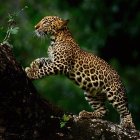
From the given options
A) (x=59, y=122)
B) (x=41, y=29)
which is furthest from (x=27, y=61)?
(x=59, y=122)

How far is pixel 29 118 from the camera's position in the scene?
428 inches

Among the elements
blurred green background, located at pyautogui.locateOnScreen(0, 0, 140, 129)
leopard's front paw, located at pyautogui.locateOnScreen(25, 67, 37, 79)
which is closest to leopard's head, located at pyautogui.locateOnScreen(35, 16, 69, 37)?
leopard's front paw, located at pyautogui.locateOnScreen(25, 67, 37, 79)

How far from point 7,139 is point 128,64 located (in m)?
15.3

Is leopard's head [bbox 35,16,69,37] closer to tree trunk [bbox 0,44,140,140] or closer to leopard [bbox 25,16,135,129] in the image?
leopard [bbox 25,16,135,129]

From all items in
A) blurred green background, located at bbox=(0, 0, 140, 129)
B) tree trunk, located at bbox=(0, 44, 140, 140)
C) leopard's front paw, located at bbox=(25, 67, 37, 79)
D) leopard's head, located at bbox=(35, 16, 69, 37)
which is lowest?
tree trunk, located at bbox=(0, 44, 140, 140)

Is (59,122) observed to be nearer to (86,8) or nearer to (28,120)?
(28,120)

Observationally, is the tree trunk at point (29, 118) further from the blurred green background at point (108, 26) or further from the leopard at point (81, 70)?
the blurred green background at point (108, 26)

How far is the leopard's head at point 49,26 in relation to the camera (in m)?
13.0

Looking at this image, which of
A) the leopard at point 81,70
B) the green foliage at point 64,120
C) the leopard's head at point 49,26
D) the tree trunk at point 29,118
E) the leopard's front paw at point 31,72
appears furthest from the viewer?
the leopard's head at point 49,26

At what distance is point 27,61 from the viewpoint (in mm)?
20812

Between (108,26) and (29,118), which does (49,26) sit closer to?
(29,118)

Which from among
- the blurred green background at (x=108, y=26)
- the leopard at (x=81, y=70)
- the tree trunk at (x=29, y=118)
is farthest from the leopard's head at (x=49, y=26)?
the blurred green background at (x=108, y=26)

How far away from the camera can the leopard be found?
1252 cm

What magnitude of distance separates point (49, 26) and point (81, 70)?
0.92 m
